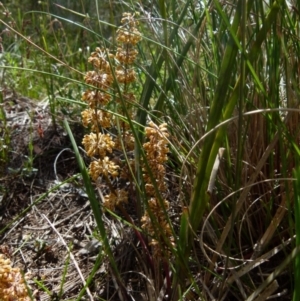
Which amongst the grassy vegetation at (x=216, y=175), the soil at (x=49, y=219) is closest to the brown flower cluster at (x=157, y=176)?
the grassy vegetation at (x=216, y=175)

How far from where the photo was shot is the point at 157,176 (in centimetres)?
113

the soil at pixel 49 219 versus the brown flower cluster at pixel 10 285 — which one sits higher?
the brown flower cluster at pixel 10 285

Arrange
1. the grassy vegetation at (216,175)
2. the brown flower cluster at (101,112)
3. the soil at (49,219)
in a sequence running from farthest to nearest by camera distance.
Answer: the soil at (49,219), the brown flower cluster at (101,112), the grassy vegetation at (216,175)

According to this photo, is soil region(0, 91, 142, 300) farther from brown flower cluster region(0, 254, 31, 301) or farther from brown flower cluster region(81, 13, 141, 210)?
brown flower cluster region(0, 254, 31, 301)

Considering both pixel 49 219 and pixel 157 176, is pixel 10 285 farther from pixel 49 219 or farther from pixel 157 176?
pixel 49 219

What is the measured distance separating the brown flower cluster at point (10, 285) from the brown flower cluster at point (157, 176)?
246 millimetres

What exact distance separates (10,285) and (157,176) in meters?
0.34

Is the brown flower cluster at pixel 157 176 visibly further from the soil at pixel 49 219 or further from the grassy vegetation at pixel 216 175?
the soil at pixel 49 219

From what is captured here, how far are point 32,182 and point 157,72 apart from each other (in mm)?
698

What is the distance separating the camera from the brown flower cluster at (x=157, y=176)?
1.07 metres

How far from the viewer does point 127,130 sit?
1.34 meters

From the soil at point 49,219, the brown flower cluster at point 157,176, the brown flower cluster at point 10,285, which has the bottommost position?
the soil at point 49,219

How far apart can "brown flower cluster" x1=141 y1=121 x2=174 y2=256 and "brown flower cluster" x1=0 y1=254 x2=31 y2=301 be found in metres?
0.25

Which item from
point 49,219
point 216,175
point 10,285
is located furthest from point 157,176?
point 49,219
